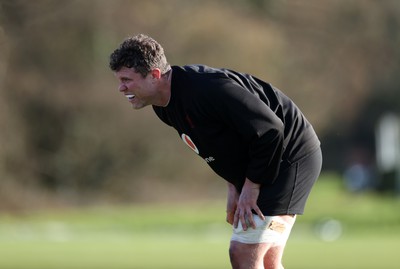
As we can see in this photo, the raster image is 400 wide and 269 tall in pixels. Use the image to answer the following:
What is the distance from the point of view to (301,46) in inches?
1863

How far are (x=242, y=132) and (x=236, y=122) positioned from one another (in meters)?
0.08

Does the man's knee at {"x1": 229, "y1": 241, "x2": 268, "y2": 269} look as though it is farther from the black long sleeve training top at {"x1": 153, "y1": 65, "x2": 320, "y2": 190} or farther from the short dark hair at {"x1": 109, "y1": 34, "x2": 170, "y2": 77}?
the short dark hair at {"x1": 109, "y1": 34, "x2": 170, "y2": 77}

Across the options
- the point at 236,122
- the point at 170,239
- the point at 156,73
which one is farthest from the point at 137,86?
the point at 170,239

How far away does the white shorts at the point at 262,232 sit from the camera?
6773 mm

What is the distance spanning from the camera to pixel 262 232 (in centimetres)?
678

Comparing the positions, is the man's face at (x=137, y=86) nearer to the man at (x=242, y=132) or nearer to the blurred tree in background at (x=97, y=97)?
the man at (x=242, y=132)

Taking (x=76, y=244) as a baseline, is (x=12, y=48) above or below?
above

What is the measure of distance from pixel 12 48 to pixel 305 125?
988 inches

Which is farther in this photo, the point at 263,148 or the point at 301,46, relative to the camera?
the point at 301,46

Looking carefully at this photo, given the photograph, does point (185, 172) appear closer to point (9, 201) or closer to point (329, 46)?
point (9, 201)

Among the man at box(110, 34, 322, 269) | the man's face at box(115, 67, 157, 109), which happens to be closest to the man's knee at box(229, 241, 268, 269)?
the man at box(110, 34, 322, 269)

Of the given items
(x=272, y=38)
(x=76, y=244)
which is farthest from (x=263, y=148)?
(x=272, y=38)

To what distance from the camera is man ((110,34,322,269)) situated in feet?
21.4

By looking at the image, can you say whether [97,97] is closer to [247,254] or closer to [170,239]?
[170,239]
